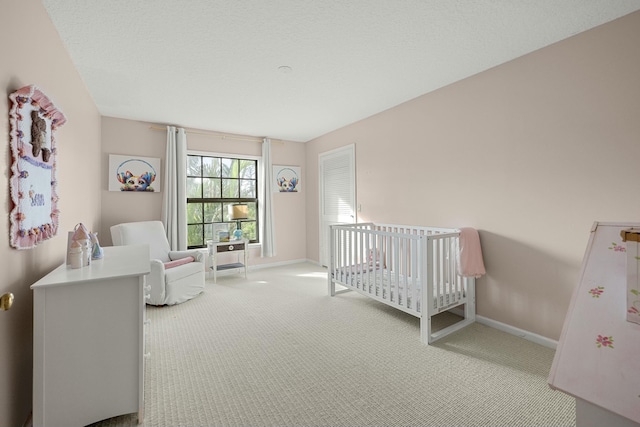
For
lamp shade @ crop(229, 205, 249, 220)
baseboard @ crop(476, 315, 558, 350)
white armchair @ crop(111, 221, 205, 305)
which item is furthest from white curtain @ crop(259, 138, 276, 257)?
baseboard @ crop(476, 315, 558, 350)

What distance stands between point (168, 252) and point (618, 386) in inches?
156

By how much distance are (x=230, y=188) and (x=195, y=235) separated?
92 centimetres

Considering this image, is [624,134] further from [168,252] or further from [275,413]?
[168,252]

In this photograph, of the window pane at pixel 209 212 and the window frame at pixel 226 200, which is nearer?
the window frame at pixel 226 200

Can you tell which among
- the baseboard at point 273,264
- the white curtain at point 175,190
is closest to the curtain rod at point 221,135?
the white curtain at point 175,190

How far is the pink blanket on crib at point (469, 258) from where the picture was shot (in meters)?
2.45

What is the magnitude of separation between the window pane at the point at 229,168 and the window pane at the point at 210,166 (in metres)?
0.10

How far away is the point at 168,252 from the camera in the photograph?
362cm

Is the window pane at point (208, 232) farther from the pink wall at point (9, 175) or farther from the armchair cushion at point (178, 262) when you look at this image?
the pink wall at point (9, 175)

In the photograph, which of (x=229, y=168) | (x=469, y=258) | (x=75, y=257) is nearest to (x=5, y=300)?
(x=75, y=257)

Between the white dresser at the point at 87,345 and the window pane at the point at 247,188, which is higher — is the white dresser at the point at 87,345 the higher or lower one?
the lower one

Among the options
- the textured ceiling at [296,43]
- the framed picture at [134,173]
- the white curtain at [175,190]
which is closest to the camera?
the textured ceiling at [296,43]

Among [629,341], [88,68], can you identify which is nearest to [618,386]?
[629,341]

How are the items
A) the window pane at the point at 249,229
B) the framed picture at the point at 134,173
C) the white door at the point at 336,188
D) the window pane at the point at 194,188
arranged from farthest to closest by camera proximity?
the window pane at the point at 249,229
the window pane at the point at 194,188
the white door at the point at 336,188
the framed picture at the point at 134,173
